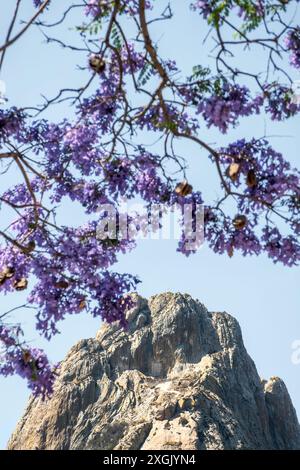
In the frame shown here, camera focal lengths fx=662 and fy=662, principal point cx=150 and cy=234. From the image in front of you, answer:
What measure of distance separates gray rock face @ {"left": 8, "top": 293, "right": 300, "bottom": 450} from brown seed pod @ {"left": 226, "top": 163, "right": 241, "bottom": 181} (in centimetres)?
6255

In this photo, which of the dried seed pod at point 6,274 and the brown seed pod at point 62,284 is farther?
the dried seed pod at point 6,274

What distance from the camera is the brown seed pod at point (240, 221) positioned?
10.3 metres

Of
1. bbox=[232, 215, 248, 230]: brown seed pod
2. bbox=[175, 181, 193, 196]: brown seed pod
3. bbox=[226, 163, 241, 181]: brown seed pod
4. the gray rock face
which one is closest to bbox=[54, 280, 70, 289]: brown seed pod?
bbox=[175, 181, 193, 196]: brown seed pod

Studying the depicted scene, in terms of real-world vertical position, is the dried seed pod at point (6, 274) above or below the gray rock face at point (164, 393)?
below

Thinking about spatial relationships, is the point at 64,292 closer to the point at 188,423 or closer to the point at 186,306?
the point at 188,423

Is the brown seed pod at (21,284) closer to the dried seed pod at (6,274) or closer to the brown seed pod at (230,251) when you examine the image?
the dried seed pod at (6,274)

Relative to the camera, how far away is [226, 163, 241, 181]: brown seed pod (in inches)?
390

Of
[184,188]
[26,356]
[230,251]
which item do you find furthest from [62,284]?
[230,251]

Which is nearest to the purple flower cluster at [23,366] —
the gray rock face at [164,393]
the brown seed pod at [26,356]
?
the brown seed pod at [26,356]

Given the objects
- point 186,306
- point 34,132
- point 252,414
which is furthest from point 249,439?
point 34,132

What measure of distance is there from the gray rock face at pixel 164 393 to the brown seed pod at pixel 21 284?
201 ft

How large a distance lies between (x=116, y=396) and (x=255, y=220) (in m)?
78.7

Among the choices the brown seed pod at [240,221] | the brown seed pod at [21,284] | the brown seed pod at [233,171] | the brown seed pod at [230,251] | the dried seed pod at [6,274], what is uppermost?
the brown seed pod at [233,171]

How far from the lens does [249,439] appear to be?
82.4 meters
